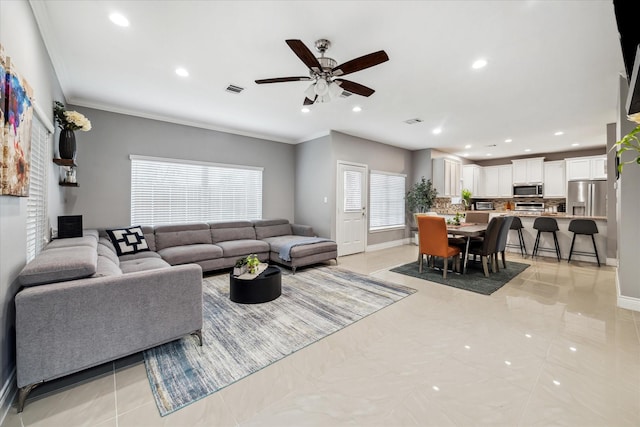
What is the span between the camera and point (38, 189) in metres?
2.63

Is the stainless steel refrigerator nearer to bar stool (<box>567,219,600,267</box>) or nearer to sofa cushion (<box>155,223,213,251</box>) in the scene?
bar stool (<box>567,219,600,267</box>)

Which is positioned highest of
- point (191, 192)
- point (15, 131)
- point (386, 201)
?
point (15, 131)

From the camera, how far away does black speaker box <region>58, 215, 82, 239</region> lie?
321cm

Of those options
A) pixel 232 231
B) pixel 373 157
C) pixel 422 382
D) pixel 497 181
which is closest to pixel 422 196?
pixel 373 157

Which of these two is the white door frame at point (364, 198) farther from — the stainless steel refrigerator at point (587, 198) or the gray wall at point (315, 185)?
the stainless steel refrigerator at point (587, 198)

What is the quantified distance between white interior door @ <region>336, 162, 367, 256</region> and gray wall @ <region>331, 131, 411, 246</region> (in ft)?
0.59

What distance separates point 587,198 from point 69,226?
32.7ft

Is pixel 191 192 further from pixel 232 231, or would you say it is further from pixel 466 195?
pixel 466 195

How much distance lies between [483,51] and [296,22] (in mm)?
1897

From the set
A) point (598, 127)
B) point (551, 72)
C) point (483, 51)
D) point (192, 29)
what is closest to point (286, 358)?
point (192, 29)

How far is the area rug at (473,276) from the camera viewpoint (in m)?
3.89

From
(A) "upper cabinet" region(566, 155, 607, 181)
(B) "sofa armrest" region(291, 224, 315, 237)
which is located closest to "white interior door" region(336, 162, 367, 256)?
(B) "sofa armrest" region(291, 224, 315, 237)

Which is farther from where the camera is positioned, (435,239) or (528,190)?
(528,190)

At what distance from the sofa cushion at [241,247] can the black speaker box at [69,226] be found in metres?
1.89
